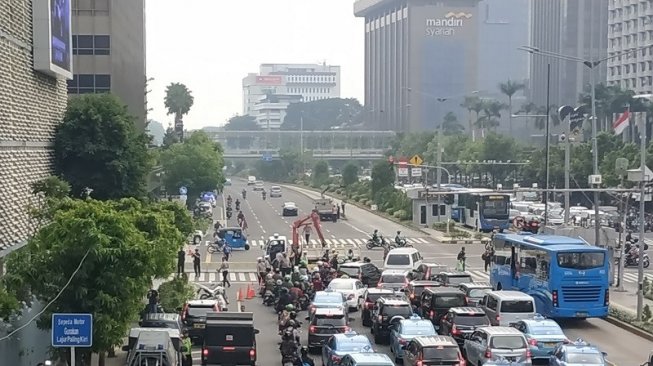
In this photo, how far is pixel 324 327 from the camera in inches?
1202

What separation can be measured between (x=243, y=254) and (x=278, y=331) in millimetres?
27976

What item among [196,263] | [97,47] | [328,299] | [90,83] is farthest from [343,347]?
[90,83]

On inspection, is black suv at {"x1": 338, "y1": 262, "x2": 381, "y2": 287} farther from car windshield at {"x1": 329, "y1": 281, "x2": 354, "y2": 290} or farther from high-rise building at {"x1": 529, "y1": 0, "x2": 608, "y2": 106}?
high-rise building at {"x1": 529, "y1": 0, "x2": 608, "y2": 106}

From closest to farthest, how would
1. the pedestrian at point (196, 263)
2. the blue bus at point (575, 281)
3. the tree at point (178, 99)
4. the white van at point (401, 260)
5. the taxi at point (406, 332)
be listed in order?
the taxi at point (406, 332)
the blue bus at point (575, 281)
the white van at point (401, 260)
the pedestrian at point (196, 263)
the tree at point (178, 99)

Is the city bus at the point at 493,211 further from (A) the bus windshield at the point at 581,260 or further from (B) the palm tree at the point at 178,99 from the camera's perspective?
(B) the palm tree at the point at 178,99

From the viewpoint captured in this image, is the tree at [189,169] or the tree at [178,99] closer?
the tree at [189,169]

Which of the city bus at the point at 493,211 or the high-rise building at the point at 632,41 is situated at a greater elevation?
the high-rise building at the point at 632,41

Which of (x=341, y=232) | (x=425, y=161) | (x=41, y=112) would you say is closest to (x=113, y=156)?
(x=41, y=112)

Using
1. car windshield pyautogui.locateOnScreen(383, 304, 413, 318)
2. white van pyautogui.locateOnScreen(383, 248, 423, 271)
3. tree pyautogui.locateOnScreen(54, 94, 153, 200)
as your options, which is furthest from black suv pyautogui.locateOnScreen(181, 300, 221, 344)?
white van pyautogui.locateOnScreen(383, 248, 423, 271)

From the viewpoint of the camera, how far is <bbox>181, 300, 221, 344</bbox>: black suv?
31.7m

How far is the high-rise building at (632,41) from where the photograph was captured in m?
143

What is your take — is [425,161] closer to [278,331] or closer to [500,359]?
[278,331]

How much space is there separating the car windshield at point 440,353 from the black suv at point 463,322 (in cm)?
465

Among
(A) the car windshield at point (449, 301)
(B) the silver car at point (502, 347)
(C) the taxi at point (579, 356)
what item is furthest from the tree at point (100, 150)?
(C) the taxi at point (579, 356)
